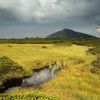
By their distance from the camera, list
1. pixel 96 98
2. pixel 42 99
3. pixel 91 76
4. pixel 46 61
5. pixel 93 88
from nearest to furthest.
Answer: pixel 42 99 < pixel 96 98 < pixel 93 88 < pixel 91 76 < pixel 46 61

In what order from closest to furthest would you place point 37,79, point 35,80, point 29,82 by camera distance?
point 29,82
point 35,80
point 37,79

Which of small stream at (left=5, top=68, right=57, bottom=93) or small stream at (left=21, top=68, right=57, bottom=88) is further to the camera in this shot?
small stream at (left=21, top=68, right=57, bottom=88)

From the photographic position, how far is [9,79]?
4169 cm

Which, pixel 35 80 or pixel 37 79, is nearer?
pixel 35 80

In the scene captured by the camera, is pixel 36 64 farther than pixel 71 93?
Yes

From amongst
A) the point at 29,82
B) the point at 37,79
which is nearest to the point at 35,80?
the point at 37,79

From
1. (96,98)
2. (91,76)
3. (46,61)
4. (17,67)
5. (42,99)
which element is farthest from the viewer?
(46,61)

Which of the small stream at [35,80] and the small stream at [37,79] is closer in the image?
the small stream at [35,80]

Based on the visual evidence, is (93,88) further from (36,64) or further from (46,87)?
(36,64)

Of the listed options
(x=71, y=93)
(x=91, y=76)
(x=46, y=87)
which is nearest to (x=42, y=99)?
(x=71, y=93)

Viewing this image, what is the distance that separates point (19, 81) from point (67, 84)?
9.31m

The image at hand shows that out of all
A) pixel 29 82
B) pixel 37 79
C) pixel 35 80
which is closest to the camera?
pixel 29 82

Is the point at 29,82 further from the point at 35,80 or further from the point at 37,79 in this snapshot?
the point at 37,79

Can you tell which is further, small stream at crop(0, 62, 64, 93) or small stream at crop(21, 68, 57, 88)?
small stream at crop(21, 68, 57, 88)
